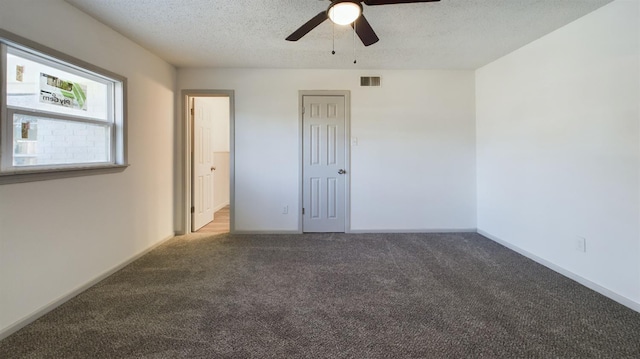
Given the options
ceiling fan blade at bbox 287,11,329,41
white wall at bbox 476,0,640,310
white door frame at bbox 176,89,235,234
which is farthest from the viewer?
white door frame at bbox 176,89,235,234

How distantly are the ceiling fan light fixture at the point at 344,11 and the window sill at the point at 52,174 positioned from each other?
239 cm

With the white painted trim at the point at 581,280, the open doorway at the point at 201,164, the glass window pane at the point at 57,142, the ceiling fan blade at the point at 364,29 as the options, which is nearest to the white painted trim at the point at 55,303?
the glass window pane at the point at 57,142

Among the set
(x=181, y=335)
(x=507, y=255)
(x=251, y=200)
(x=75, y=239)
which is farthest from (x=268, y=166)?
(x=507, y=255)

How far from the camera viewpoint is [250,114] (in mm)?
3961

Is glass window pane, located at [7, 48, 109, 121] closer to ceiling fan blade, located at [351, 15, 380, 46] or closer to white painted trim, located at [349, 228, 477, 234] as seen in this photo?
ceiling fan blade, located at [351, 15, 380, 46]

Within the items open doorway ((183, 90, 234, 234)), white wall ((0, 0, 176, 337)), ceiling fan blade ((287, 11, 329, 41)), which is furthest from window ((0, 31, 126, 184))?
ceiling fan blade ((287, 11, 329, 41))

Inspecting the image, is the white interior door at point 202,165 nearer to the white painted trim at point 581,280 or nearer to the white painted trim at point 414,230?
the white painted trim at point 414,230

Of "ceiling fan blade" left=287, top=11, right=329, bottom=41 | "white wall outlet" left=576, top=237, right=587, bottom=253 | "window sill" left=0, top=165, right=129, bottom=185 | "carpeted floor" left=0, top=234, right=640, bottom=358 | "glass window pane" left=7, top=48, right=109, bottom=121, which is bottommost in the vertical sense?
"carpeted floor" left=0, top=234, right=640, bottom=358

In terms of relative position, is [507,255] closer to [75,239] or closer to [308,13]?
[308,13]

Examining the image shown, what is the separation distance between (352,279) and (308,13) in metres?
2.50

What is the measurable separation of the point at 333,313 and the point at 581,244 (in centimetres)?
243

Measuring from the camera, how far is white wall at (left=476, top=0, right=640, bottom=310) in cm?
212

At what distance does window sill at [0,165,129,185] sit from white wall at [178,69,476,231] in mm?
1663

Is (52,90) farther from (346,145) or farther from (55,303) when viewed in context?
(346,145)
